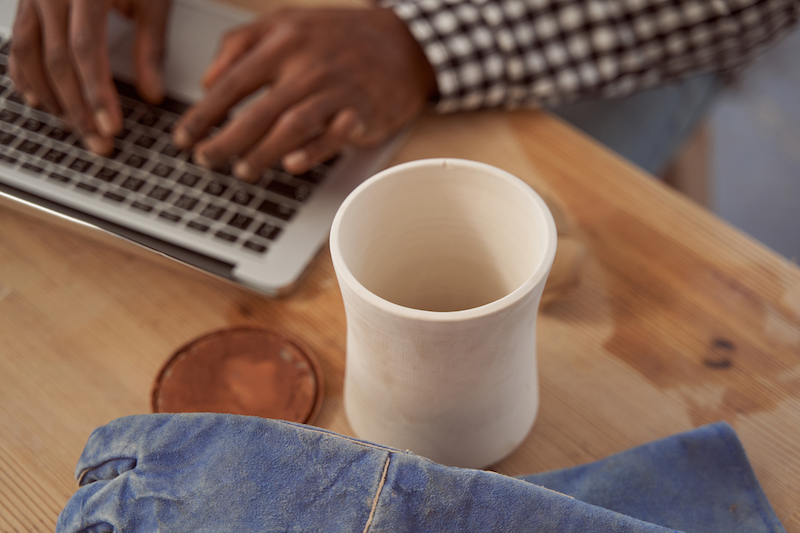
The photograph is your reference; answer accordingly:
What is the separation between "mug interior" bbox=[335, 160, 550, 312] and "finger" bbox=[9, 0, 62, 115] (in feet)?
1.06

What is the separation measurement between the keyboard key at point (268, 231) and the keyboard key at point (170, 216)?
5 cm

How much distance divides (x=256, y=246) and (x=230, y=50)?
0.18 metres

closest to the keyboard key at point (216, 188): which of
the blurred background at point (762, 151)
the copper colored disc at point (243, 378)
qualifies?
the copper colored disc at point (243, 378)

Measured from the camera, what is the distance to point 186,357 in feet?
1.19

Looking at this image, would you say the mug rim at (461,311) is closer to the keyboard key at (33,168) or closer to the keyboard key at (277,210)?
the keyboard key at (277,210)

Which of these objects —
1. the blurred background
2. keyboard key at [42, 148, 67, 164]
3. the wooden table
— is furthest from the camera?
the blurred background

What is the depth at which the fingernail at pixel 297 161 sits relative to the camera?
0.43 meters

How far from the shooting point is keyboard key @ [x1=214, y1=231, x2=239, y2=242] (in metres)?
0.40

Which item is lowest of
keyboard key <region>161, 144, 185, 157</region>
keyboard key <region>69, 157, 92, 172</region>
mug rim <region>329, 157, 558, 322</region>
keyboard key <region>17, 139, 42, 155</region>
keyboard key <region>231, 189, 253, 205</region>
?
keyboard key <region>231, 189, 253, 205</region>

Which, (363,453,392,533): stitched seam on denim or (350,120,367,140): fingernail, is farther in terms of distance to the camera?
(350,120,367,140): fingernail

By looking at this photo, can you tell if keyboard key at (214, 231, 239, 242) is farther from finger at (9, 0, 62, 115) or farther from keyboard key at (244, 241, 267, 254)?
finger at (9, 0, 62, 115)

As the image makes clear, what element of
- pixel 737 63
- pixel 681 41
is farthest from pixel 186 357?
pixel 737 63

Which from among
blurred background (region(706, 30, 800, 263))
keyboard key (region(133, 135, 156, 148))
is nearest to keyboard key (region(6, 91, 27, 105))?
keyboard key (region(133, 135, 156, 148))

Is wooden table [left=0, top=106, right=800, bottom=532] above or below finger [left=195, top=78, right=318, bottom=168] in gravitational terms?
below
